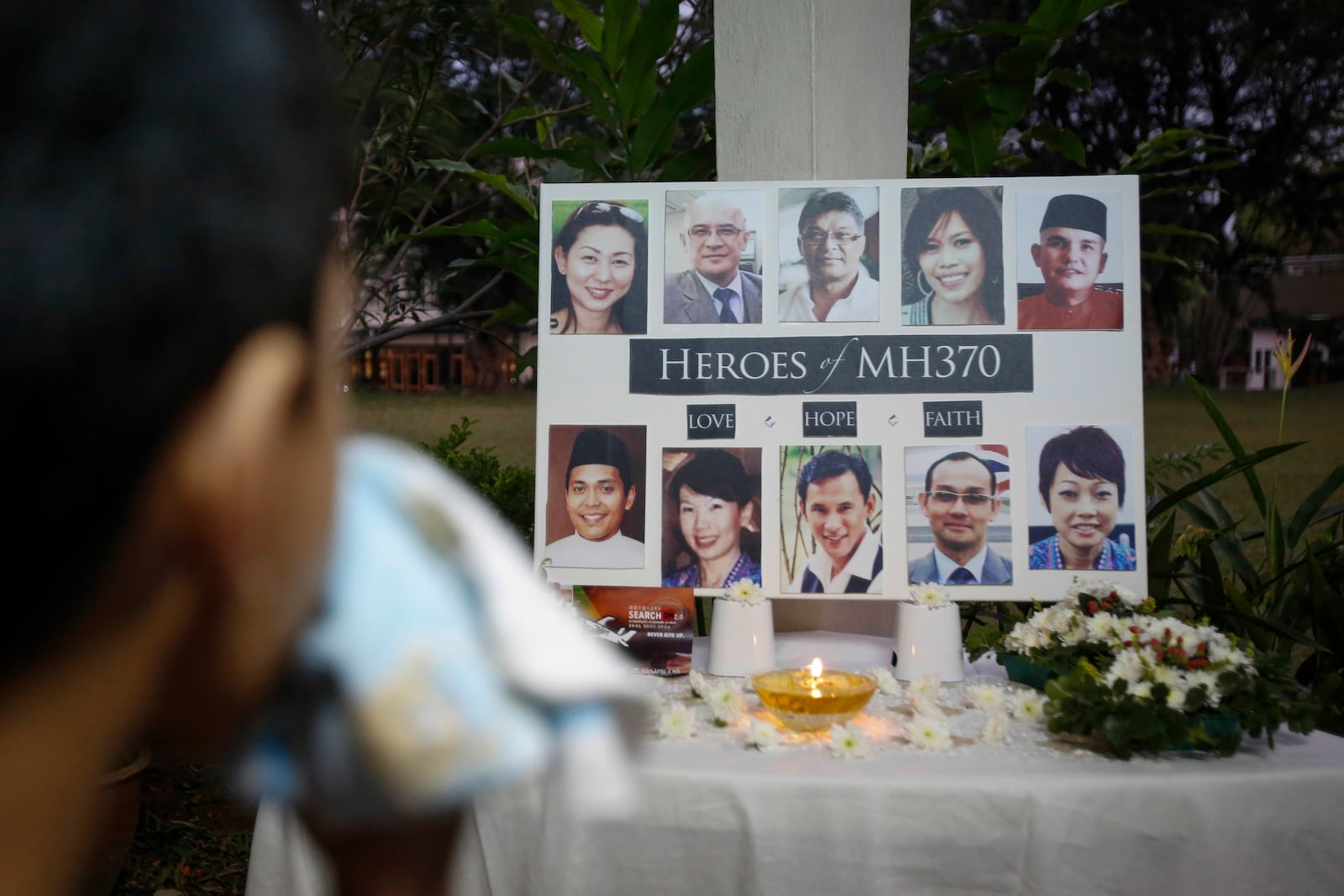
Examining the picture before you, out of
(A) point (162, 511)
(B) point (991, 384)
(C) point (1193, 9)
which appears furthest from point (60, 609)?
(C) point (1193, 9)

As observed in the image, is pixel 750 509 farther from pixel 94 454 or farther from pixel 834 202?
pixel 94 454

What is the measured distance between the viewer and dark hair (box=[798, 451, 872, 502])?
166cm

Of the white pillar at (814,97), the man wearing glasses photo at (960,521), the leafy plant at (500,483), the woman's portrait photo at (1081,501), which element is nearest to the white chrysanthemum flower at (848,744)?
the man wearing glasses photo at (960,521)

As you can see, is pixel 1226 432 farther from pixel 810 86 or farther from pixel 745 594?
pixel 745 594

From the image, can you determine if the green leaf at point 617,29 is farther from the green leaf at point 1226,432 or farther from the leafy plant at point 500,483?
the green leaf at point 1226,432

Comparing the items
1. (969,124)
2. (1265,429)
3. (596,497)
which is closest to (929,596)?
(596,497)

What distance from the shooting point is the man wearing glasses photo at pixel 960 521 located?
64.2 inches

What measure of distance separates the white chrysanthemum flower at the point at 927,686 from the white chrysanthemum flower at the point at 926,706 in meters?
0.01

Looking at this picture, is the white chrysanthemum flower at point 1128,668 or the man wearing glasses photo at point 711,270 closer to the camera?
the white chrysanthemum flower at point 1128,668

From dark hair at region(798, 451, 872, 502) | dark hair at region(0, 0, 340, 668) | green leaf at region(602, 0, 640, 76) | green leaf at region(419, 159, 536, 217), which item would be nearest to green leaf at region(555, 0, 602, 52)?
green leaf at region(602, 0, 640, 76)

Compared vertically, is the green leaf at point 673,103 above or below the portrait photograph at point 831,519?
above

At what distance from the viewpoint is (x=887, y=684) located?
4.83 ft

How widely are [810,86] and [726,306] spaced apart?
499mm

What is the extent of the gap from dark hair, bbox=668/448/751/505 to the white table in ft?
1.74
